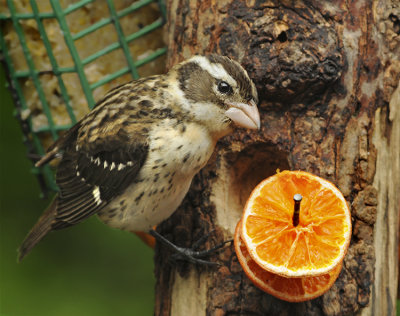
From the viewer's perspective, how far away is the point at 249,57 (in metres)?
2.62

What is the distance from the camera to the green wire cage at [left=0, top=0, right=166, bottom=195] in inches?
118

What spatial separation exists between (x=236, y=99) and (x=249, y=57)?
0.19 m

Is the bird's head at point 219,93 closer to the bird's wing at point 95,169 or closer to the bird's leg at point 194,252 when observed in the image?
the bird's wing at point 95,169

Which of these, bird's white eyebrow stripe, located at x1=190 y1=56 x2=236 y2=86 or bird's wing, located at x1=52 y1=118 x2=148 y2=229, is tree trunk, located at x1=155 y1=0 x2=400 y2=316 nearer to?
bird's white eyebrow stripe, located at x1=190 y1=56 x2=236 y2=86

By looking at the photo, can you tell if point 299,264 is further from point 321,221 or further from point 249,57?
point 249,57

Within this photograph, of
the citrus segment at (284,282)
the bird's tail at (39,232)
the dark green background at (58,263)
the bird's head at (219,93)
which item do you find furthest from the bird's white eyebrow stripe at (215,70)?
the dark green background at (58,263)

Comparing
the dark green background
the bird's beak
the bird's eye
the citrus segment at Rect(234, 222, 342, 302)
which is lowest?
the dark green background

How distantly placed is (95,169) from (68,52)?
2.05 ft

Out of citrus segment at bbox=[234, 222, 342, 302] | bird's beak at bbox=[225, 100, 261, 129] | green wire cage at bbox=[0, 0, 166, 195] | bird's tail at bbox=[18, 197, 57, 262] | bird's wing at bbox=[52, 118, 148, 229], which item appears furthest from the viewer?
green wire cage at bbox=[0, 0, 166, 195]

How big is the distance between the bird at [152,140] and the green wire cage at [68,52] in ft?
0.95

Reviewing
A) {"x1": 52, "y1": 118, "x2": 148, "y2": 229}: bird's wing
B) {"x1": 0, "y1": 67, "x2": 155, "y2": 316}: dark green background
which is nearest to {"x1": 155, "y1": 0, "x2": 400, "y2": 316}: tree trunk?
{"x1": 52, "y1": 118, "x2": 148, "y2": 229}: bird's wing

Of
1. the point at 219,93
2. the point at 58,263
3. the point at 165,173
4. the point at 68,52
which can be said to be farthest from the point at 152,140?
the point at 58,263

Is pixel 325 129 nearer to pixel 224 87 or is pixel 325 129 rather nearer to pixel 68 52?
pixel 224 87

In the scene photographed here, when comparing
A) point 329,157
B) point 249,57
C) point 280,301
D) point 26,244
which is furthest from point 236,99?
point 26,244
